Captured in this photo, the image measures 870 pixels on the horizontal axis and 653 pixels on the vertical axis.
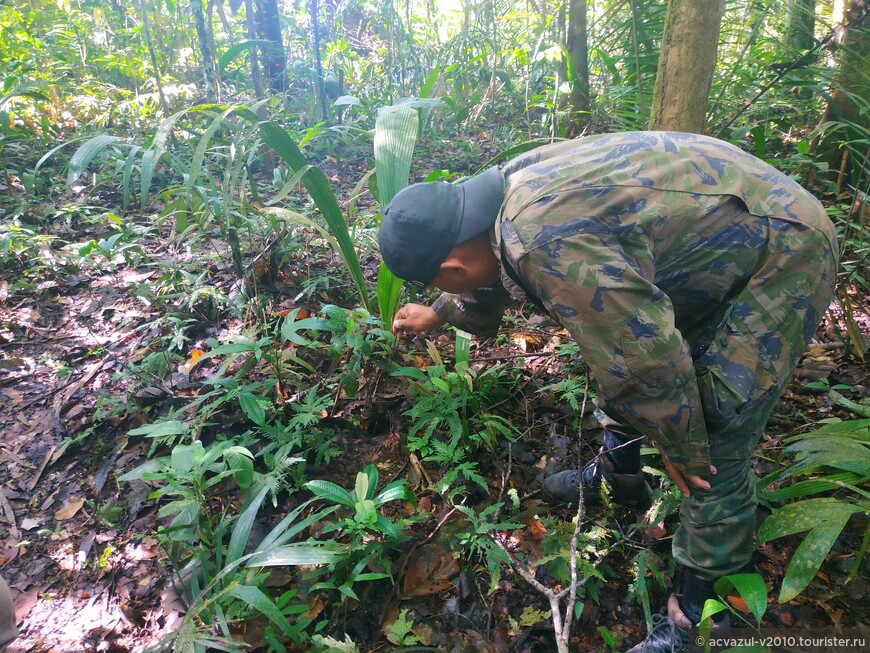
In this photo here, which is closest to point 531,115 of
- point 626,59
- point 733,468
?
point 626,59

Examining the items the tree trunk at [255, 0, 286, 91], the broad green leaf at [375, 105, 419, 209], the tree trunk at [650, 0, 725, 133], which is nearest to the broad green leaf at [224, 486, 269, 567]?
the broad green leaf at [375, 105, 419, 209]

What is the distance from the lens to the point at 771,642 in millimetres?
1376

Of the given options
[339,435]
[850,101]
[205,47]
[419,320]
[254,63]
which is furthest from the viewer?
[205,47]

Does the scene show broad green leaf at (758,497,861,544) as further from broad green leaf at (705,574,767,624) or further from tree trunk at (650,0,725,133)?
tree trunk at (650,0,725,133)

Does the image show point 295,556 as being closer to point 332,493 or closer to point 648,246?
point 332,493

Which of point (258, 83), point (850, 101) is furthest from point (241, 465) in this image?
point (258, 83)

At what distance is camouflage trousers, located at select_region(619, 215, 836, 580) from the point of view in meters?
1.37

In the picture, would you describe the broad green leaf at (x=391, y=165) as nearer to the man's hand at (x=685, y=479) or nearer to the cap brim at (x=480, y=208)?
the cap brim at (x=480, y=208)

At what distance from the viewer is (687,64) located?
203 centimetres

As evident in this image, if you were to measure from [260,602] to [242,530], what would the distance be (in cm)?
27

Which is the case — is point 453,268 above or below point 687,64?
below

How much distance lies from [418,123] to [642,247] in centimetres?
140

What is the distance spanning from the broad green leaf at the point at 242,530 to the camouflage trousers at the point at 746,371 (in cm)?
124

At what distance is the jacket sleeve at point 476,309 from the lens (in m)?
1.90
